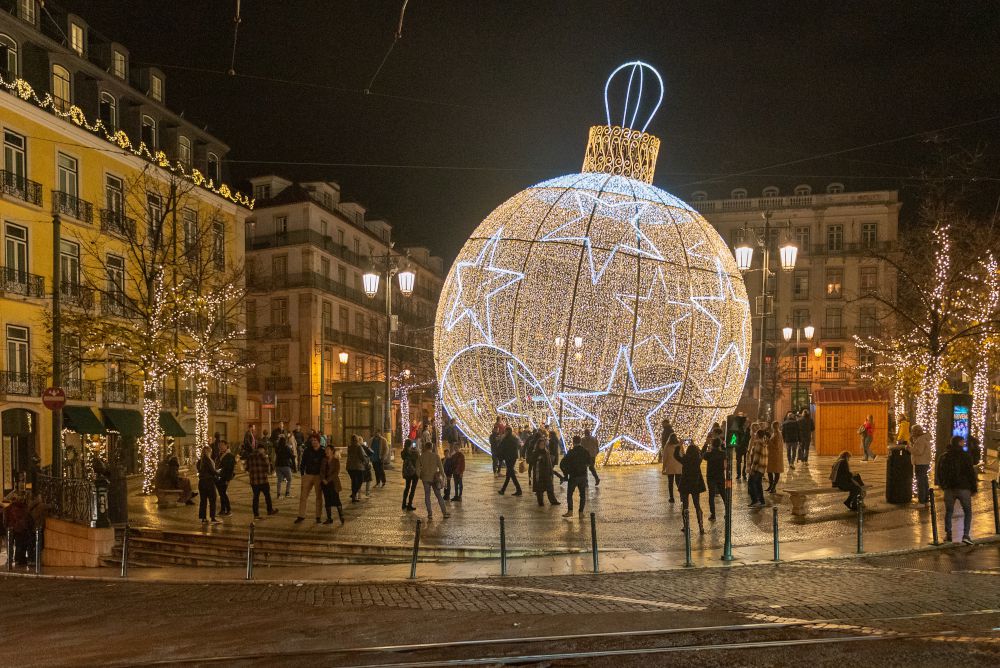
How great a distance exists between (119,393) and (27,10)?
42.2 ft

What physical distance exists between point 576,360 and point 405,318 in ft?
132

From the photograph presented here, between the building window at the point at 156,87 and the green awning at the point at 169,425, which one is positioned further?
the building window at the point at 156,87

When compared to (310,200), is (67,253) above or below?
below

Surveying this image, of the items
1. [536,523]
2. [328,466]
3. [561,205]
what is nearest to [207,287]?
[561,205]

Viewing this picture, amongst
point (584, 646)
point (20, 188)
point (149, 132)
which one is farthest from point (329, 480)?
point (149, 132)

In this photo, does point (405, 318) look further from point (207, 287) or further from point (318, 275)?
point (207, 287)

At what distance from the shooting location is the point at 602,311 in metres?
23.5

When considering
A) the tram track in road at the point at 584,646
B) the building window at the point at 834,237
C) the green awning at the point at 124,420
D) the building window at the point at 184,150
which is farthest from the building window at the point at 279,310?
the tram track in road at the point at 584,646

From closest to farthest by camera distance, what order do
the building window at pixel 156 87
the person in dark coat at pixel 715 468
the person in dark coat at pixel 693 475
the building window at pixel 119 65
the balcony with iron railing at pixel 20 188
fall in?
the person in dark coat at pixel 693 475 < the person in dark coat at pixel 715 468 < the balcony with iron railing at pixel 20 188 < the building window at pixel 119 65 < the building window at pixel 156 87

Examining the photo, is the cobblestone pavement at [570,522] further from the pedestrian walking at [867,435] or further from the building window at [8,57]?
the building window at [8,57]

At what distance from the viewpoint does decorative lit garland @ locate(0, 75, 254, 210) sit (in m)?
27.2

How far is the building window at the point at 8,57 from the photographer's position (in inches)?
1046

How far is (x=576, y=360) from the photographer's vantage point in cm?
2361

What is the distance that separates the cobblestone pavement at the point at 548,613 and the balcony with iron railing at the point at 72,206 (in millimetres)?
19136
